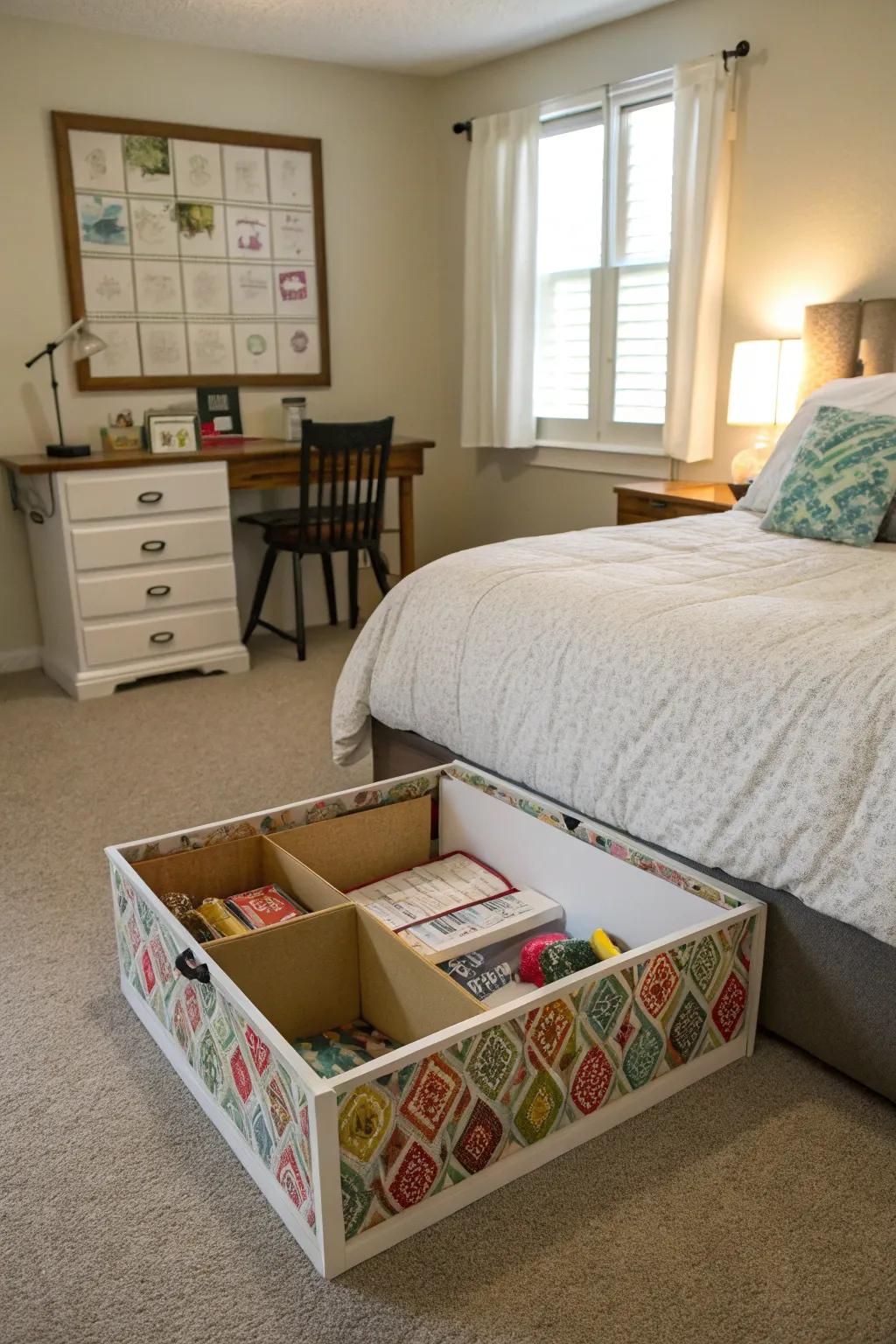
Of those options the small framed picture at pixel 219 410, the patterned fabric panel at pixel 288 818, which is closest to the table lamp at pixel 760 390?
the patterned fabric panel at pixel 288 818

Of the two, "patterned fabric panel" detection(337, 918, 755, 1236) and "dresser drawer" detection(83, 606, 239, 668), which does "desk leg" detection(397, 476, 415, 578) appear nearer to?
"dresser drawer" detection(83, 606, 239, 668)

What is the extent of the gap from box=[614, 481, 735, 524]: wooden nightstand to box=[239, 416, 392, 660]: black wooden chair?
3.15ft

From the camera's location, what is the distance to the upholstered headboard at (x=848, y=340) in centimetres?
322

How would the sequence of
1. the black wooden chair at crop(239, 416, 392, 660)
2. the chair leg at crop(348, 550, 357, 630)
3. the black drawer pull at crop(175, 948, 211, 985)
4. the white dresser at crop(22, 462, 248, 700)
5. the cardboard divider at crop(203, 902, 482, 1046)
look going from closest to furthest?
the black drawer pull at crop(175, 948, 211, 985)
the cardboard divider at crop(203, 902, 482, 1046)
the white dresser at crop(22, 462, 248, 700)
the black wooden chair at crop(239, 416, 392, 660)
the chair leg at crop(348, 550, 357, 630)

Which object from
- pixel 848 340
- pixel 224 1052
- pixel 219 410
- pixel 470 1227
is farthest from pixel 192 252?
pixel 470 1227

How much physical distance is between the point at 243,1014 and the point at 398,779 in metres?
0.84

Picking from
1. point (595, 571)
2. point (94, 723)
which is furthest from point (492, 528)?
point (595, 571)

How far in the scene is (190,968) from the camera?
1.58 metres

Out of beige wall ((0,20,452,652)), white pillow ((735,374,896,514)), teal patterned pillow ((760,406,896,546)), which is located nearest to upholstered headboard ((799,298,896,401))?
white pillow ((735,374,896,514))

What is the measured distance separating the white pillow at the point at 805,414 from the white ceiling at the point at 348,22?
1714mm

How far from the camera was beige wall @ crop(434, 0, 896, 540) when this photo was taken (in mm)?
3244

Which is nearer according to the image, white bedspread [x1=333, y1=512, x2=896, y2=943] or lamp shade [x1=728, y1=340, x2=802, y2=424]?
white bedspread [x1=333, y1=512, x2=896, y2=943]

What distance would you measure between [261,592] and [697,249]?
2121 mm

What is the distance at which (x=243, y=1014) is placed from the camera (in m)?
1.44
